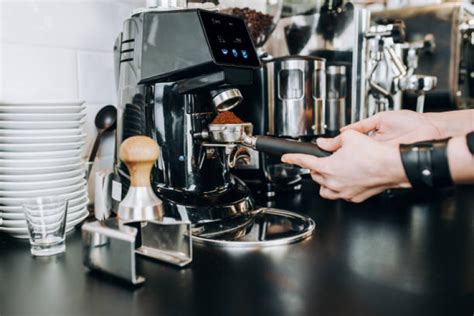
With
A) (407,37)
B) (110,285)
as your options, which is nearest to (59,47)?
(110,285)

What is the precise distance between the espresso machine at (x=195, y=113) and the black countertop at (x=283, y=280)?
7 cm

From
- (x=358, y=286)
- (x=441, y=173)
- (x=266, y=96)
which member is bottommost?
(x=358, y=286)

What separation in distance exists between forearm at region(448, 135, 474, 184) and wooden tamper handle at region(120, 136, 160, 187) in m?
0.32

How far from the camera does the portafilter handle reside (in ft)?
2.02

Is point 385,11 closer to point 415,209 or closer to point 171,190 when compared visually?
point 415,209

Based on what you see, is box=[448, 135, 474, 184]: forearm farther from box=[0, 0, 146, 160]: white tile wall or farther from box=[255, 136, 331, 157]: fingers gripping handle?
box=[0, 0, 146, 160]: white tile wall

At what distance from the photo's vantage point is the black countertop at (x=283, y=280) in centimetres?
46

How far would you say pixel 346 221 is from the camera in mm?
781

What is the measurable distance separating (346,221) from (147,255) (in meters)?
0.35

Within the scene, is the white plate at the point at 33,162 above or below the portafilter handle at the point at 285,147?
below

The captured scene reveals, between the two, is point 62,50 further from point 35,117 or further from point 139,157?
point 139,157

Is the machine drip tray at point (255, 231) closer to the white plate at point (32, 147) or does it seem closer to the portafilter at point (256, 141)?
the portafilter at point (256, 141)

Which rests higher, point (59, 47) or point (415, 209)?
point (59, 47)

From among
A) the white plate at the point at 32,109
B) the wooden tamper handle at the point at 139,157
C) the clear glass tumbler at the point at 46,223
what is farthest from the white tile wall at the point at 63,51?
the wooden tamper handle at the point at 139,157
